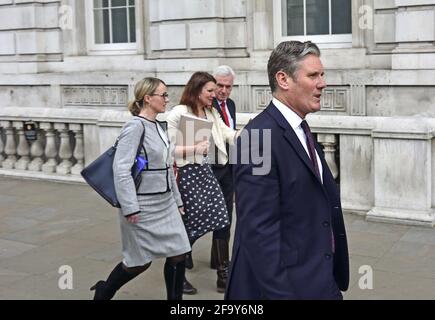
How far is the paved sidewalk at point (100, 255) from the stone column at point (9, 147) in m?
2.36

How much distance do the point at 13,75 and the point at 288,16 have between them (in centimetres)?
525

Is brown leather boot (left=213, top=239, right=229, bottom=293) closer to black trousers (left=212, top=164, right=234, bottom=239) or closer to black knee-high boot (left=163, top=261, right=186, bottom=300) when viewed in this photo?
black trousers (left=212, top=164, right=234, bottom=239)

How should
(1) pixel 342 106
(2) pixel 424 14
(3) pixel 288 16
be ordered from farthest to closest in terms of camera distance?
1. (3) pixel 288 16
2. (1) pixel 342 106
3. (2) pixel 424 14

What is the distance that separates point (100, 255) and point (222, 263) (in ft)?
5.34

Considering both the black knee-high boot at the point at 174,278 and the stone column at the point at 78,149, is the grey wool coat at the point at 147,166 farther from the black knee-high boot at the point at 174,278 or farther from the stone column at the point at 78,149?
the stone column at the point at 78,149

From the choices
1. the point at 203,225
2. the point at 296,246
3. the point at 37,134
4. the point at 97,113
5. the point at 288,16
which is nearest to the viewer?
the point at 296,246

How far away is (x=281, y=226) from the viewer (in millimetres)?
3062

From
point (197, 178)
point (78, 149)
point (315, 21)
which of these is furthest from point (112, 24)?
point (197, 178)

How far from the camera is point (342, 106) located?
28.9 feet

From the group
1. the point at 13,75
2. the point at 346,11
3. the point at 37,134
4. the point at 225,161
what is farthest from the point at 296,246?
the point at 13,75

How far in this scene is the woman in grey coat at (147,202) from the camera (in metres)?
4.80

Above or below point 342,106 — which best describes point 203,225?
below

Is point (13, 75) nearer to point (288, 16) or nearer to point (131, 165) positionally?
point (288, 16)

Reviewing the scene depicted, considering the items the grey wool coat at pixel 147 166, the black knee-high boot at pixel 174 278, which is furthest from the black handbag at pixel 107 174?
the black knee-high boot at pixel 174 278
